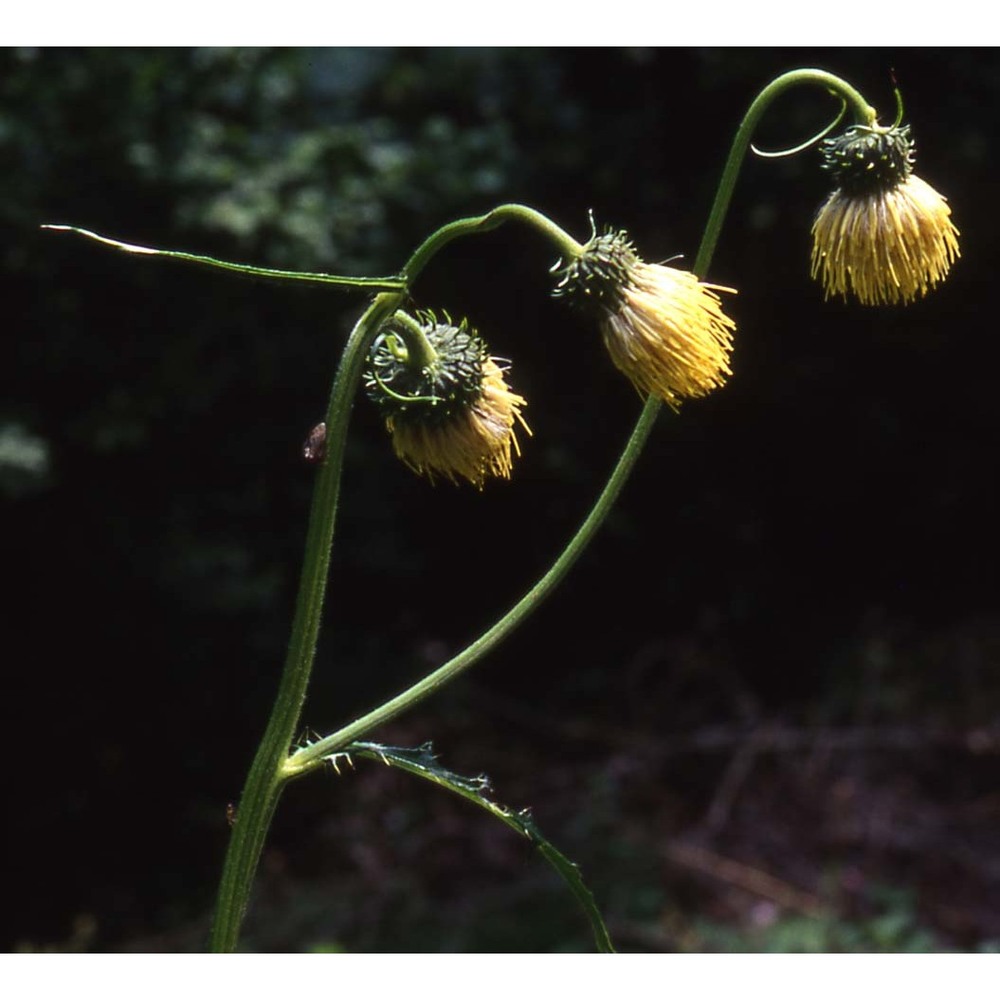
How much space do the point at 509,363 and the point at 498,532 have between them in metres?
3.86

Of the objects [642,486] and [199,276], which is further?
[642,486]

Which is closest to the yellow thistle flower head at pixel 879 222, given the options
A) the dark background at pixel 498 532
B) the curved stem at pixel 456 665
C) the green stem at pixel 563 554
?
the green stem at pixel 563 554

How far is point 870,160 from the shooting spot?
1.95 m

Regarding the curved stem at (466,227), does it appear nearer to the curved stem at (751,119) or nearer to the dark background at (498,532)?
the curved stem at (751,119)

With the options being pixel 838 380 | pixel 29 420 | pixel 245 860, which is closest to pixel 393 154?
pixel 29 420

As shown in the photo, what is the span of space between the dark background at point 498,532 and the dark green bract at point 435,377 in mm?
2445

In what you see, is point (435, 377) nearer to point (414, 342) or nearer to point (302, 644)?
point (414, 342)

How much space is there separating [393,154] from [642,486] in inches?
67.0

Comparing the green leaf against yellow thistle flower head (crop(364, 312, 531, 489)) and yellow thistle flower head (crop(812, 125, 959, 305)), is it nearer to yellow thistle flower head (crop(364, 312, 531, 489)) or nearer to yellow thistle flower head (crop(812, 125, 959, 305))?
yellow thistle flower head (crop(364, 312, 531, 489))

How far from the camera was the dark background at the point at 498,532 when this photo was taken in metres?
4.41

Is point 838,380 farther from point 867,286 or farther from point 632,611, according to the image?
point 867,286

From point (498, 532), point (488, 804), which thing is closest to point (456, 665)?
point (488, 804)

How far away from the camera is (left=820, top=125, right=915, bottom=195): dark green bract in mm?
1948

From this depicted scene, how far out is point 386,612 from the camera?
545cm
